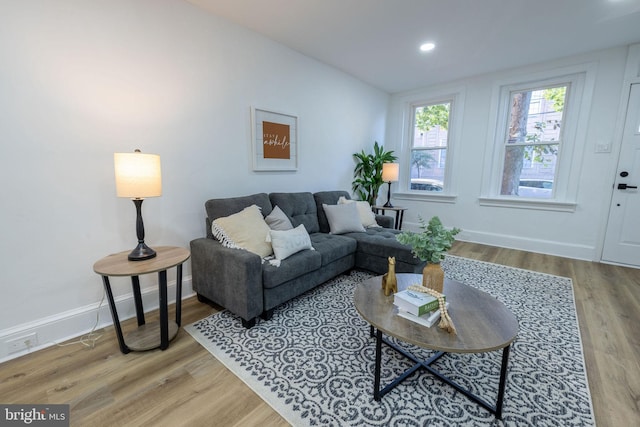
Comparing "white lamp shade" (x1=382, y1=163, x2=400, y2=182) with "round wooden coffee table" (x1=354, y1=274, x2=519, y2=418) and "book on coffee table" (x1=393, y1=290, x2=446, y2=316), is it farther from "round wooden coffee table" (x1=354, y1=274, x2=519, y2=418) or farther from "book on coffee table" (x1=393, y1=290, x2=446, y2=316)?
"book on coffee table" (x1=393, y1=290, x2=446, y2=316)

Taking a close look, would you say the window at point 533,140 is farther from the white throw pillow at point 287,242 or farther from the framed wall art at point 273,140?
the white throw pillow at point 287,242

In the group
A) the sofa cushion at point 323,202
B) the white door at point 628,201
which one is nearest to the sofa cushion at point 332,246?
the sofa cushion at point 323,202

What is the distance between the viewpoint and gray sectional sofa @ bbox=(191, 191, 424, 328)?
6.40 feet

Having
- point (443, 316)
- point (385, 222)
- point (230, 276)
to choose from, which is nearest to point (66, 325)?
point (230, 276)

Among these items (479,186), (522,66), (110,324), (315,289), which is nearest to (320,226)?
(315,289)

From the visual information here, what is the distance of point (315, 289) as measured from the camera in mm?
2684

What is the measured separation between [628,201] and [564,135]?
1.06 meters

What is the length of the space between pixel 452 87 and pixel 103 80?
4.53 m

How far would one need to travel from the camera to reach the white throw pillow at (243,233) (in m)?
2.19

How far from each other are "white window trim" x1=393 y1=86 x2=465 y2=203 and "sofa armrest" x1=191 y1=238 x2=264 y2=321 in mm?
3796

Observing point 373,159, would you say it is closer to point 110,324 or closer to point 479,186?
point 479,186

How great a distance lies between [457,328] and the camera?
131cm

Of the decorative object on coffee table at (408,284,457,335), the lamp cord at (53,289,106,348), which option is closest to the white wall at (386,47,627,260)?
the decorative object on coffee table at (408,284,457,335)

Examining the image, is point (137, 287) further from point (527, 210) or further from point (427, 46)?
point (527, 210)
